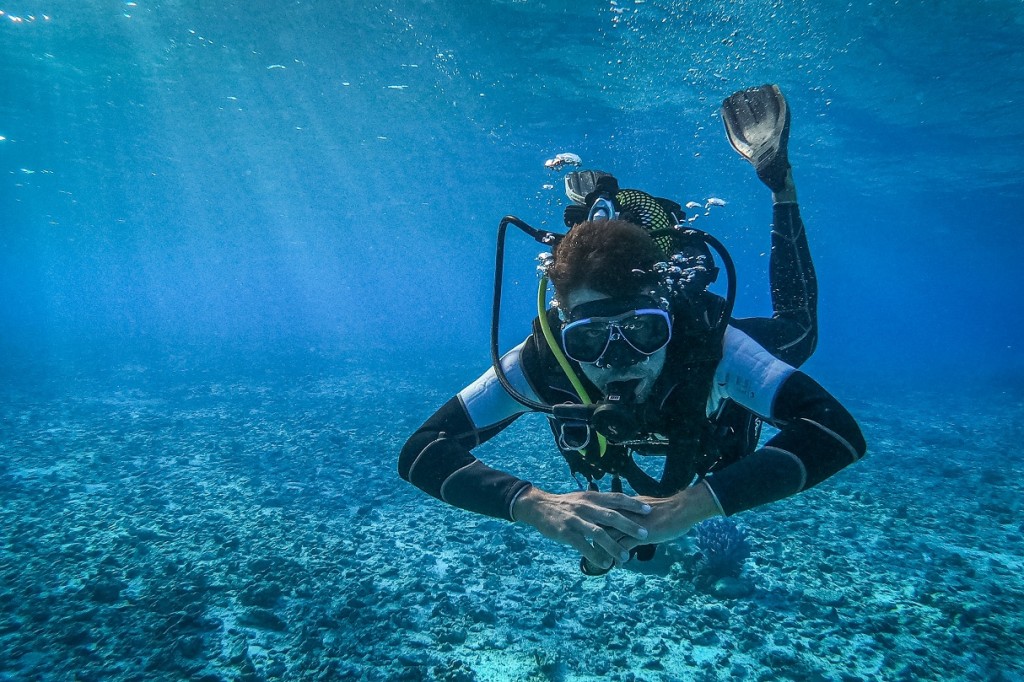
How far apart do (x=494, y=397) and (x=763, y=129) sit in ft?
14.4

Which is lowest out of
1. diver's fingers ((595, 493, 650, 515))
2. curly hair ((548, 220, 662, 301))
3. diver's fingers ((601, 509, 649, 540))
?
diver's fingers ((601, 509, 649, 540))

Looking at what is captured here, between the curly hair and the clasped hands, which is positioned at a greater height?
the curly hair

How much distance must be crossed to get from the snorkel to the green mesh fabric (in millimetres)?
17

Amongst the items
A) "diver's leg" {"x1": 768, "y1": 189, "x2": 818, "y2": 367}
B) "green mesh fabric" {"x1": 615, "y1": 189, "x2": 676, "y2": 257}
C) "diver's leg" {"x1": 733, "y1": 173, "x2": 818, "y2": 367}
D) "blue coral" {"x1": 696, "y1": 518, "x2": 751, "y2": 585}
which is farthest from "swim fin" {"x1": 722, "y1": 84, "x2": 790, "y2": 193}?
"blue coral" {"x1": 696, "y1": 518, "x2": 751, "y2": 585}

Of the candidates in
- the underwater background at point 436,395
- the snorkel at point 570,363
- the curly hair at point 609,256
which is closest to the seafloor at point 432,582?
the underwater background at point 436,395

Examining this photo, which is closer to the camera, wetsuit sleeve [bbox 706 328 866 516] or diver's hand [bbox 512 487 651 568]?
diver's hand [bbox 512 487 651 568]

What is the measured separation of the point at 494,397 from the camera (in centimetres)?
298

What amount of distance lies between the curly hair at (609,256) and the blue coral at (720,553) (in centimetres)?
494

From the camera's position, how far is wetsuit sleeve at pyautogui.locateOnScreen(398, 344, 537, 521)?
2.49m

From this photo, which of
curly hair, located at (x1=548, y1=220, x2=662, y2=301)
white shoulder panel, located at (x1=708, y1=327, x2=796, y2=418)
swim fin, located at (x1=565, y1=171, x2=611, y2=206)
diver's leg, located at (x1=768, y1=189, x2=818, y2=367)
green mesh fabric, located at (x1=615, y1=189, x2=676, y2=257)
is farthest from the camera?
diver's leg, located at (x1=768, y1=189, x2=818, y2=367)

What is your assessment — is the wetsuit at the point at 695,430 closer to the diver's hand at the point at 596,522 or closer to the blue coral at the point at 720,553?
the diver's hand at the point at 596,522

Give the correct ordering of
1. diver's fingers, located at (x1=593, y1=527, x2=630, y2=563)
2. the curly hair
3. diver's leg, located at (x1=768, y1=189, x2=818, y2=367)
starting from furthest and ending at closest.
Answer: diver's leg, located at (x1=768, y1=189, x2=818, y2=367)
the curly hair
diver's fingers, located at (x1=593, y1=527, x2=630, y2=563)

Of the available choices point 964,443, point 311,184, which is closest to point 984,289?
point 964,443

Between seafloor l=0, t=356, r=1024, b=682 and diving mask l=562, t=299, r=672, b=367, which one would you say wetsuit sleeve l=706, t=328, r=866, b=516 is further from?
seafloor l=0, t=356, r=1024, b=682
